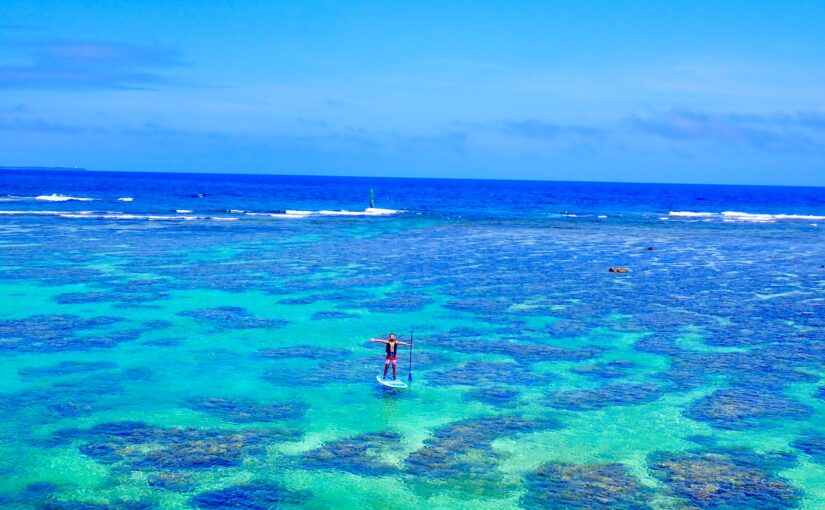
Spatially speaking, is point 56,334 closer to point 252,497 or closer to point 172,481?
point 172,481

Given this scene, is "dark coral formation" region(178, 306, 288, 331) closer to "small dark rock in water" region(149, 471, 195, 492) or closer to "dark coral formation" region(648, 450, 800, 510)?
"small dark rock in water" region(149, 471, 195, 492)

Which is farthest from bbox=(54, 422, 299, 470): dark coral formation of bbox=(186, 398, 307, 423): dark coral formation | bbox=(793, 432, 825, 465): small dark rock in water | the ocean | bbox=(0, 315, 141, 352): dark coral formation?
bbox=(793, 432, 825, 465): small dark rock in water

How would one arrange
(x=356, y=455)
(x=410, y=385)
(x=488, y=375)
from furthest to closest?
(x=488, y=375)
(x=410, y=385)
(x=356, y=455)

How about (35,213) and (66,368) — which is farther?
(35,213)

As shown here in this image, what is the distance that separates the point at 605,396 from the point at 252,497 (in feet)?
39.7

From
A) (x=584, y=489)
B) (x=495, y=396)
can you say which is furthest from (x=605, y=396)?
Result: (x=584, y=489)

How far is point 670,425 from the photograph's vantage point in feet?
68.1

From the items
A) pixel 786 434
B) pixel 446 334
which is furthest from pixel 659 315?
pixel 786 434

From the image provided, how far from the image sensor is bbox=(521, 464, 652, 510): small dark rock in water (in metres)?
15.8

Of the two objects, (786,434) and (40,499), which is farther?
(786,434)

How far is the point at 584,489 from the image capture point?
1644 centimetres

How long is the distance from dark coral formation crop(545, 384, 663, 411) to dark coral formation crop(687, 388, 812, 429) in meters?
1.57

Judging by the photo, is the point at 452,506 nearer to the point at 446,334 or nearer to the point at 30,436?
the point at 30,436

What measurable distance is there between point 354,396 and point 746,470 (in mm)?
11207
